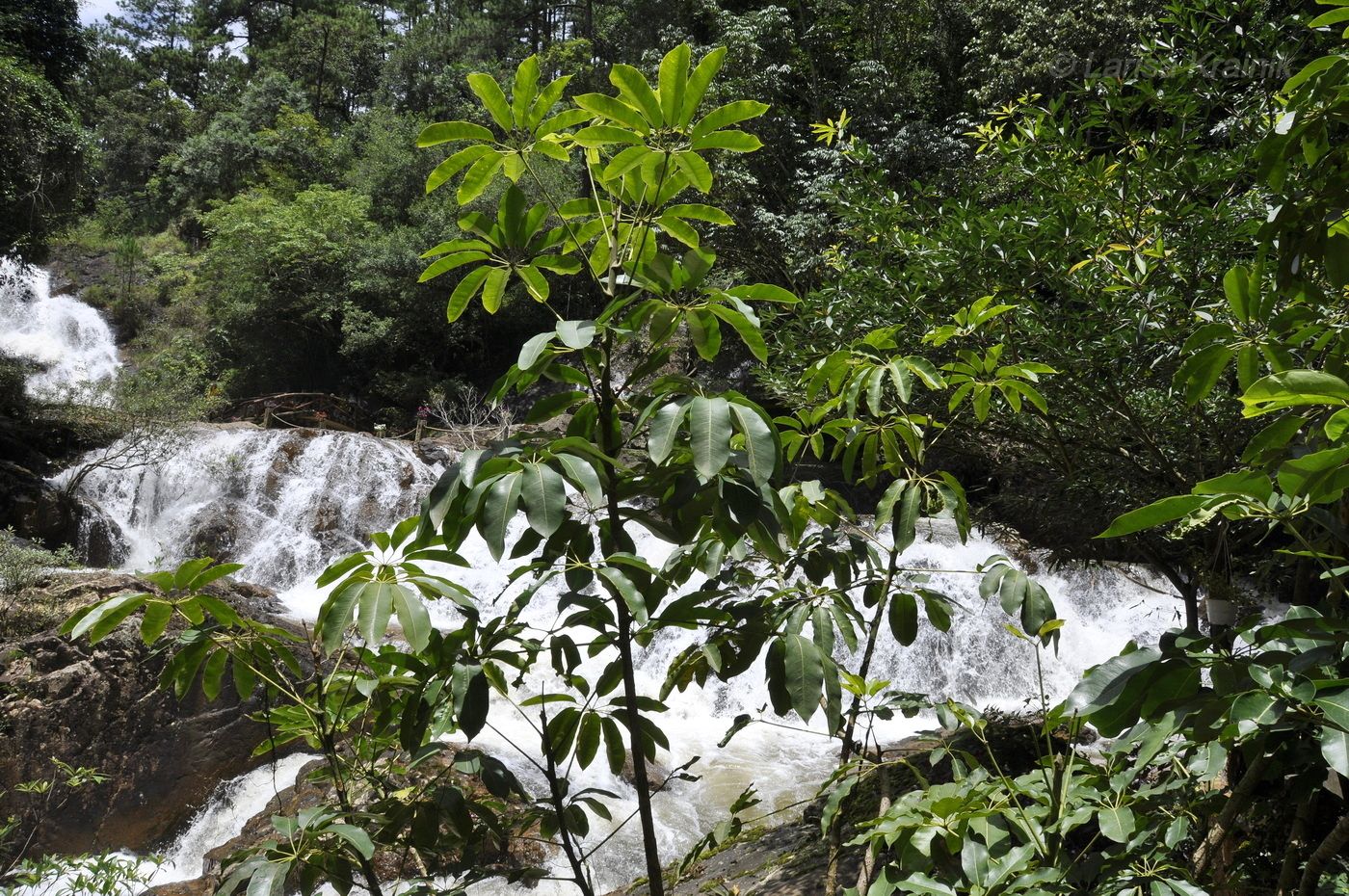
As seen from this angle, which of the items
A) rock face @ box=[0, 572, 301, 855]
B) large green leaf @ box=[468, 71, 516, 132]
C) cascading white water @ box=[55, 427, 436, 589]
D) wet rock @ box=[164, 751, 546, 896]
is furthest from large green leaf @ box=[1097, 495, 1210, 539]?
cascading white water @ box=[55, 427, 436, 589]

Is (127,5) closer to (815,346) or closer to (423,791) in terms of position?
(815,346)

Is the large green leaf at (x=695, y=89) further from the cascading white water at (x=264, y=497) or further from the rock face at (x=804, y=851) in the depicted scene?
the cascading white water at (x=264, y=497)

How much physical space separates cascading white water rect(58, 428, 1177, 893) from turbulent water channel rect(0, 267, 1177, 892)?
2 centimetres

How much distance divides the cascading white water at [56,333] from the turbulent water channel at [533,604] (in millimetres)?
7275

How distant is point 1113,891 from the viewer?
1.31 m

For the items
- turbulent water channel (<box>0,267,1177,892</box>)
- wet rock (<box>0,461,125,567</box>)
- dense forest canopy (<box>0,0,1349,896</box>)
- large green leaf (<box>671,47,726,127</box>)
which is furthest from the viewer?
wet rock (<box>0,461,125,567</box>)

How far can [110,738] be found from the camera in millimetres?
6074

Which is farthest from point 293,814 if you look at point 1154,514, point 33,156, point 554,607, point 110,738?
point 33,156

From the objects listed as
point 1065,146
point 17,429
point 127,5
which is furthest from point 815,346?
point 127,5

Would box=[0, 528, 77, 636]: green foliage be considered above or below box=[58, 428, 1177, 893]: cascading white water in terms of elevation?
above

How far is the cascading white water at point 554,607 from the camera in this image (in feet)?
20.7

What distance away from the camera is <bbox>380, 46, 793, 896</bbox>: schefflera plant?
1.12 m

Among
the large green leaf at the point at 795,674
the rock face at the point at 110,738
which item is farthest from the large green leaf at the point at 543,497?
the rock face at the point at 110,738

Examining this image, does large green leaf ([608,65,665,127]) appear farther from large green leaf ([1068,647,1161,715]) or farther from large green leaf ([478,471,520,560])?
large green leaf ([1068,647,1161,715])
